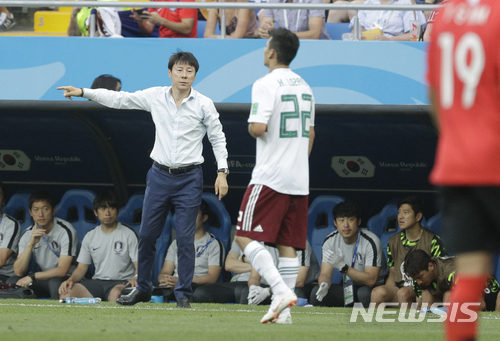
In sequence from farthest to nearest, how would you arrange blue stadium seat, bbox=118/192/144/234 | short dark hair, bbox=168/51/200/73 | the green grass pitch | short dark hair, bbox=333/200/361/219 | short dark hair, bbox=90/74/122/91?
blue stadium seat, bbox=118/192/144/234 < short dark hair, bbox=333/200/361/219 < short dark hair, bbox=90/74/122/91 < short dark hair, bbox=168/51/200/73 < the green grass pitch

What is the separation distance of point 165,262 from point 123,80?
2.45 m

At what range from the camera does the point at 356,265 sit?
814 cm

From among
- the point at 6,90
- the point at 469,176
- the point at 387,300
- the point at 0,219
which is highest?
the point at 6,90

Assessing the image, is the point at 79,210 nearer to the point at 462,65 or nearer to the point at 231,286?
the point at 231,286

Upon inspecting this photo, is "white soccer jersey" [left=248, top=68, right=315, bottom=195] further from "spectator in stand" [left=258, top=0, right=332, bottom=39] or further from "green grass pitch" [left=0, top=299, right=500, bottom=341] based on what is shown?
"spectator in stand" [left=258, top=0, right=332, bottom=39]

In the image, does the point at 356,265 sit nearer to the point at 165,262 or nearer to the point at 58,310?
the point at 165,262

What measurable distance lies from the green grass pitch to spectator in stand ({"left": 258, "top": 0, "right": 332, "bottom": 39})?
3124 mm

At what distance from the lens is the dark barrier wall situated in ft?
27.5

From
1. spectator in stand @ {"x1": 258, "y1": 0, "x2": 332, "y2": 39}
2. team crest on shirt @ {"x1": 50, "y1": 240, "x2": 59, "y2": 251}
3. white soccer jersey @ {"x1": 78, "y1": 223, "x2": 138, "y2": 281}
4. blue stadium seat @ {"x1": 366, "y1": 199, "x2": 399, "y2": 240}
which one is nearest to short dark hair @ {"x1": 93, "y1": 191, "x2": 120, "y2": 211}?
white soccer jersey @ {"x1": 78, "y1": 223, "x2": 138, "y2": 281}

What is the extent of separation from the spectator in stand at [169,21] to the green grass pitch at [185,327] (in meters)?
3.30

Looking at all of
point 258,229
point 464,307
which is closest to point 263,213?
point 258,229

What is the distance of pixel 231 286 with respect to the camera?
818 cm

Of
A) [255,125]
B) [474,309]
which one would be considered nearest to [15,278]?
[255,125]

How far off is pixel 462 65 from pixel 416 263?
4.67 meters
